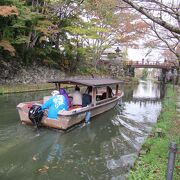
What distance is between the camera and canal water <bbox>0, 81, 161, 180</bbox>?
608 centimetres

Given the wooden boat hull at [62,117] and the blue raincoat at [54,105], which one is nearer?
the wooden boat hull at [62,117]

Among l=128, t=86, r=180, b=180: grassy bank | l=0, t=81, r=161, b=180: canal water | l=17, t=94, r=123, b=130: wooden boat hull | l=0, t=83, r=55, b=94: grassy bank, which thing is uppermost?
l=0, t=83, r=55, b=94: grassy bank

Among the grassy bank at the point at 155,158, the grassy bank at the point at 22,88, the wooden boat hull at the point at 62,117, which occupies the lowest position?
the grassy bank at the point at 155,158

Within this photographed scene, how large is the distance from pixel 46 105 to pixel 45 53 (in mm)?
17089

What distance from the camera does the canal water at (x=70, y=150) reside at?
6.08 metres

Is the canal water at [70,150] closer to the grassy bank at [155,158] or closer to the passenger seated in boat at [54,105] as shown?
the grassy bank at [155,158]

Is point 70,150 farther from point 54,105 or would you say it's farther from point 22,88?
point 22,88

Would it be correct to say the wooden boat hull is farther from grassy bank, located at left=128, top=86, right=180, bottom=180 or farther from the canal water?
grassy bank, located at left=128, top=86, right=180, bottom=180

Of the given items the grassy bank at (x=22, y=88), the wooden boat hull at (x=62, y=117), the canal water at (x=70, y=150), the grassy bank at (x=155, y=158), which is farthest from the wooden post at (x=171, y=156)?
the grassy bank at (x=22, y=88)

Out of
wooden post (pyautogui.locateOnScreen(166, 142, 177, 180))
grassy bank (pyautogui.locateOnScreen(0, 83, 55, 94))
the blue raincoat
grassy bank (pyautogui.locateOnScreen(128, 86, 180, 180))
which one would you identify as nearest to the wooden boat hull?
the blue raincoat

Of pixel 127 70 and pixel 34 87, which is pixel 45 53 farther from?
pixel 127 70

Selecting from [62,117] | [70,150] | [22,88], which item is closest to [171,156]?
[70,150]

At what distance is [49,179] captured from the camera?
5648 mm

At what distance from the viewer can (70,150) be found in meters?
7.87
